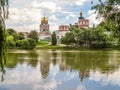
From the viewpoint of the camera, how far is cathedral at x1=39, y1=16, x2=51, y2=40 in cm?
15488

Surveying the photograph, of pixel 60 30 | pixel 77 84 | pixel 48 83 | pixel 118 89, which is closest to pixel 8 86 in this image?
pixel 48 83

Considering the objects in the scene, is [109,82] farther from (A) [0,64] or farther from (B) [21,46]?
(B) [21,46]

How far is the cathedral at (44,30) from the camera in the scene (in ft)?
508

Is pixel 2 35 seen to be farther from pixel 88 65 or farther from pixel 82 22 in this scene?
pixel 82 22

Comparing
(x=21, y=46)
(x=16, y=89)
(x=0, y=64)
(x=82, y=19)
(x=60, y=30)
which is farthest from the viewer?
(x=60, y=30)

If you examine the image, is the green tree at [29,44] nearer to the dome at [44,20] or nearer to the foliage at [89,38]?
the foliage at [89,38]

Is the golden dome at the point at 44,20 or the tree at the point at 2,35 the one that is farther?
the golden dome at the point at 44,20

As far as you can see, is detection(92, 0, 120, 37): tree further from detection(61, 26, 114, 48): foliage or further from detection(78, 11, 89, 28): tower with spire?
detection(78, 11, 89, 28): tower with spire

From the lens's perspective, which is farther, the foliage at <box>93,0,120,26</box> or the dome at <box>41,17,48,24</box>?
the dome at <box>41,17,48,24</box>

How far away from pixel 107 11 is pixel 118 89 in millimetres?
4773

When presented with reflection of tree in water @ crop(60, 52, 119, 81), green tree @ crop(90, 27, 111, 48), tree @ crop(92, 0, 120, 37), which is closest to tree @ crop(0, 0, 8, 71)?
tree @ crop(92, 0, 120, 37)

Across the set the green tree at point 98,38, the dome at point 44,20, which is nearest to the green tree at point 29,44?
the green tree at point 98,38

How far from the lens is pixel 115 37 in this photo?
1197 cm

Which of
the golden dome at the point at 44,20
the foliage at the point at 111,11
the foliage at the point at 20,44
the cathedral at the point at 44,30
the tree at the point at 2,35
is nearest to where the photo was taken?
the tree at the point at 2,35
